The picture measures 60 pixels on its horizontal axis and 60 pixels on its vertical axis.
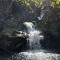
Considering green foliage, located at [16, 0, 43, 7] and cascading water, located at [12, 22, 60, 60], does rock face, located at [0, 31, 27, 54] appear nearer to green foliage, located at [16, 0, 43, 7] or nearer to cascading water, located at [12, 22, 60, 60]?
cascading water, located at [12, 22, 60, 60]

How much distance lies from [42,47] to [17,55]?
5.87m

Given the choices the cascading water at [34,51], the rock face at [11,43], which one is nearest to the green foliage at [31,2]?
the cascading water at [34,51]

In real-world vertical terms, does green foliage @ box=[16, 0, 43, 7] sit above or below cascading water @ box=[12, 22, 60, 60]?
above

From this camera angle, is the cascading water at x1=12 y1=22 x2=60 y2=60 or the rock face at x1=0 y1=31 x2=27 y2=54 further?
the rock face at x1=0 y1=31 x2=27 y2=54

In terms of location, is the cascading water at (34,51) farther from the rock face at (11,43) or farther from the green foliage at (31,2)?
the green foliage at (31,2)

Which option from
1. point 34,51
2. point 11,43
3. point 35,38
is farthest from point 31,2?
point 11,43

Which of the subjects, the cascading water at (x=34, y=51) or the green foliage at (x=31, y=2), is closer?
the cascading water at (x=34, y=51)

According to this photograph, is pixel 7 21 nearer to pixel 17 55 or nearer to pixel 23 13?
pixel 23 13

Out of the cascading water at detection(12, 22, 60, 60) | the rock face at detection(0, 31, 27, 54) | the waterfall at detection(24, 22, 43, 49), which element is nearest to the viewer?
the cascading water at detection(12, 22, 60, 60)

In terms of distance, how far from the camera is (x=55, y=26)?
1244 inches

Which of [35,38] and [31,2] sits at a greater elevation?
[31,2]

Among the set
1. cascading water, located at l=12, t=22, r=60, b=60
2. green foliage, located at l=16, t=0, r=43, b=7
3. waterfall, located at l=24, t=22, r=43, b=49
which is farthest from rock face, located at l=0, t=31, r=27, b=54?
green foliage, located at l=16, t=0, r=43, b=7

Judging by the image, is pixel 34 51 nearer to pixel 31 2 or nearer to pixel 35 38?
pixel 35 38

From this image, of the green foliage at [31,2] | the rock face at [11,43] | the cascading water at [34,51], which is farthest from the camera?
the green foliage at [31,2]
